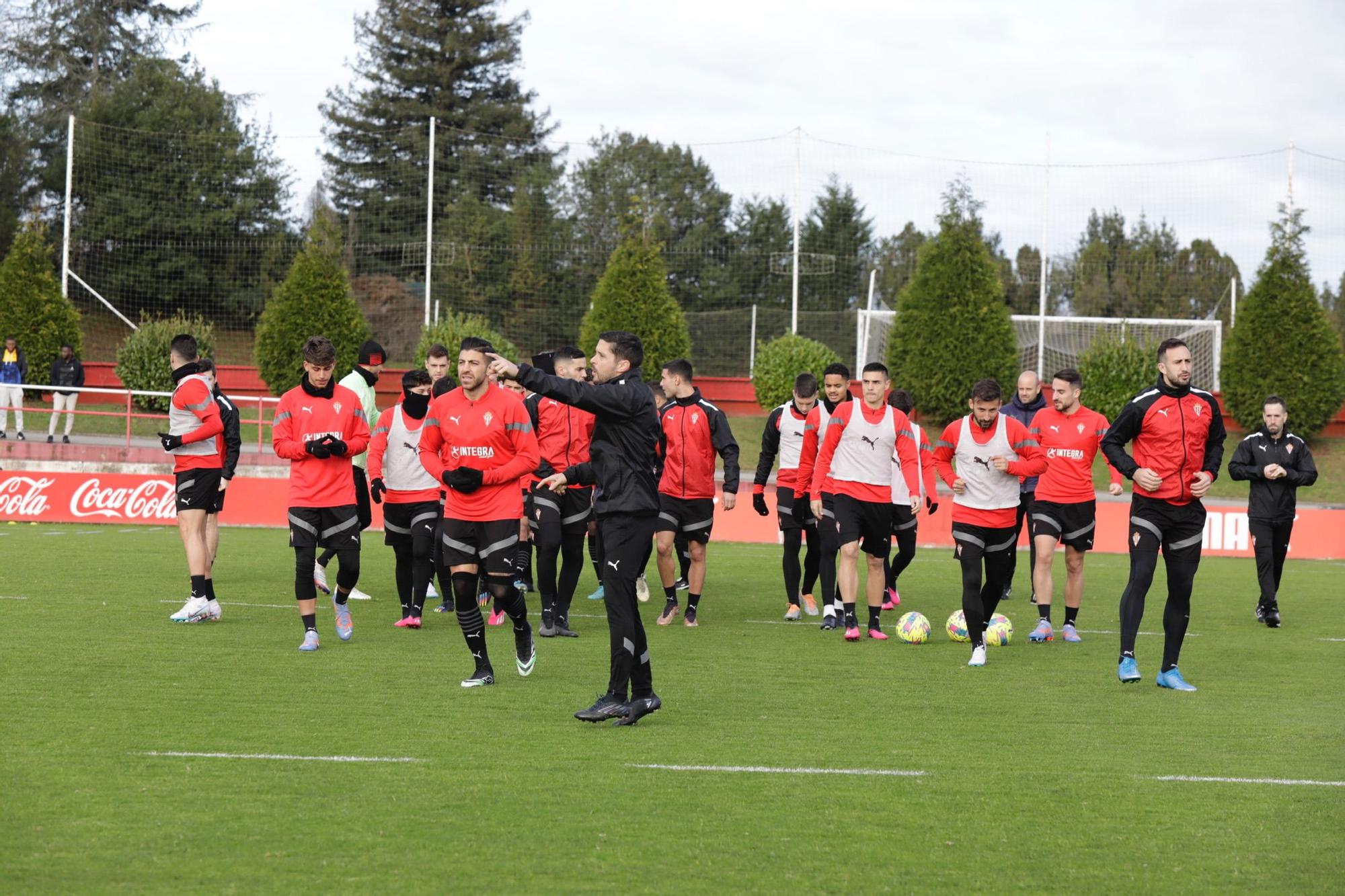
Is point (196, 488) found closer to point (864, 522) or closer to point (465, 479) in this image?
point (465, 479)

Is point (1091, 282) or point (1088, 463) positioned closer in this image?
point (1088, 463)

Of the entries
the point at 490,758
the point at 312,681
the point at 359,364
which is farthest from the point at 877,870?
the point at 359,364

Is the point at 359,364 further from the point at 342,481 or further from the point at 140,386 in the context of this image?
the point at 140,386

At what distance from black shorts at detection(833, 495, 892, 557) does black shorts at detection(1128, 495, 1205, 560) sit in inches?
87.9

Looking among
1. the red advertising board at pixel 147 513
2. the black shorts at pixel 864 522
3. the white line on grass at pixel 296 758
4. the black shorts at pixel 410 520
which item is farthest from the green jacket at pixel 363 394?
the red advertising board at pixel 147 513

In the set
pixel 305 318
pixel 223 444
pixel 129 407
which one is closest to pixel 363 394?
pixel 223 444

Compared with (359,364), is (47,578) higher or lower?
lower

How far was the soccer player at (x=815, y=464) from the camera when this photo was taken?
11.2 metres

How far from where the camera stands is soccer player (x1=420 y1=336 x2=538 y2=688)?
7.90 meters

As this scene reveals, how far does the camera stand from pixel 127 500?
18953 millimetres

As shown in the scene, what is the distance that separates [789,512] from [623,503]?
5386 millimetres

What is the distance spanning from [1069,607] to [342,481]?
19.3ft

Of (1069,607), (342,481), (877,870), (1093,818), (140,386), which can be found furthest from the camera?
(140,386)

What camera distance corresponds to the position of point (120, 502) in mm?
18984
